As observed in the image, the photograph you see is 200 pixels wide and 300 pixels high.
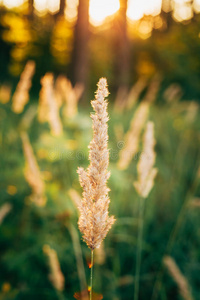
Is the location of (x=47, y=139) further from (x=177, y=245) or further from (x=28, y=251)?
(x=177, y=245)

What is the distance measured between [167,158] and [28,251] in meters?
2.65

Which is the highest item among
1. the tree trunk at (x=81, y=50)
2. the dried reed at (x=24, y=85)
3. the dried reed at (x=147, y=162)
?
the tree trunk at (x=81, y=50)

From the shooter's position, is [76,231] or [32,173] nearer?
[32,173]

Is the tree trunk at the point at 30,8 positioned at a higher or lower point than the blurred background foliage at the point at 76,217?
higher

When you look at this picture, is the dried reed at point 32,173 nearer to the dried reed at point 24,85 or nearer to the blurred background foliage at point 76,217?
the blurred background foliage at point 76,217

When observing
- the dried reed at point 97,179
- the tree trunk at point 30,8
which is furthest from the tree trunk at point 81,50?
the tree trunk at point 30,8

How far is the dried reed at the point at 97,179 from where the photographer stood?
2.50ft

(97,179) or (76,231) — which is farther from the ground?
(76,231)

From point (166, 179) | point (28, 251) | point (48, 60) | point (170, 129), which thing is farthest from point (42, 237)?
point (48, 60)

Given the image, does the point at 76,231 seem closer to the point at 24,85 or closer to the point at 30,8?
the point at 24,85

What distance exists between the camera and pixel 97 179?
78 centimetres

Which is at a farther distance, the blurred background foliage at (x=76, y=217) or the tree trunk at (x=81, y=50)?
the tree trunk at (x=81, y=50)

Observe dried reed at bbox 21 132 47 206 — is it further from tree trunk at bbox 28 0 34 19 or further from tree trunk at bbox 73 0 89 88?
tree trunk at bbox 28 0 34 19

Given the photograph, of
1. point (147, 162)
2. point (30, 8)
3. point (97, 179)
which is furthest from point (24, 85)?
point (30, 8)
